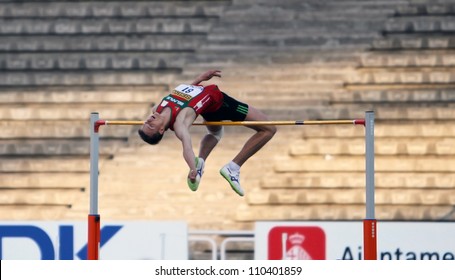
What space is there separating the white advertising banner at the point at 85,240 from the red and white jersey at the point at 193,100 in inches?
111

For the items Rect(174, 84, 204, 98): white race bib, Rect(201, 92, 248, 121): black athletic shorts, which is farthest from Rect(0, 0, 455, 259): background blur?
Rect(174, 84, 204, 98): white race bib

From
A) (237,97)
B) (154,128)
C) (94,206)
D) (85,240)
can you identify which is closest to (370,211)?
(154,128)

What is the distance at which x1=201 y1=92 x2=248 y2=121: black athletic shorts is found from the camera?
37.3 feet

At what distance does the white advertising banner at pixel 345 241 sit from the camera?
13.7 meters

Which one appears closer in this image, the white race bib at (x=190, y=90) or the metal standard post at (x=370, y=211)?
the metal standard post at (x=370, y=211)

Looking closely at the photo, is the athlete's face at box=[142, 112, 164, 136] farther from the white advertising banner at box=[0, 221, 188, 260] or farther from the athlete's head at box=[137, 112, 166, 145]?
the white advertising banner at box=[0, 221, 188, 260]

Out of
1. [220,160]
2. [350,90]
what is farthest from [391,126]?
[220,160]

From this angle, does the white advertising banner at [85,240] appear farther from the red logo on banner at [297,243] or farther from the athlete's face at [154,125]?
the athlete's face at [154,125]

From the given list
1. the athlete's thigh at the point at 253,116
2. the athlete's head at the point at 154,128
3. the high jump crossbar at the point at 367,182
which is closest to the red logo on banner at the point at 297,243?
the athlete's thigh at the point at 253,116

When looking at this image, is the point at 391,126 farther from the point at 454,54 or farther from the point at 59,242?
the point at 59,242

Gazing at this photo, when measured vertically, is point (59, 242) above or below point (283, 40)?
below
